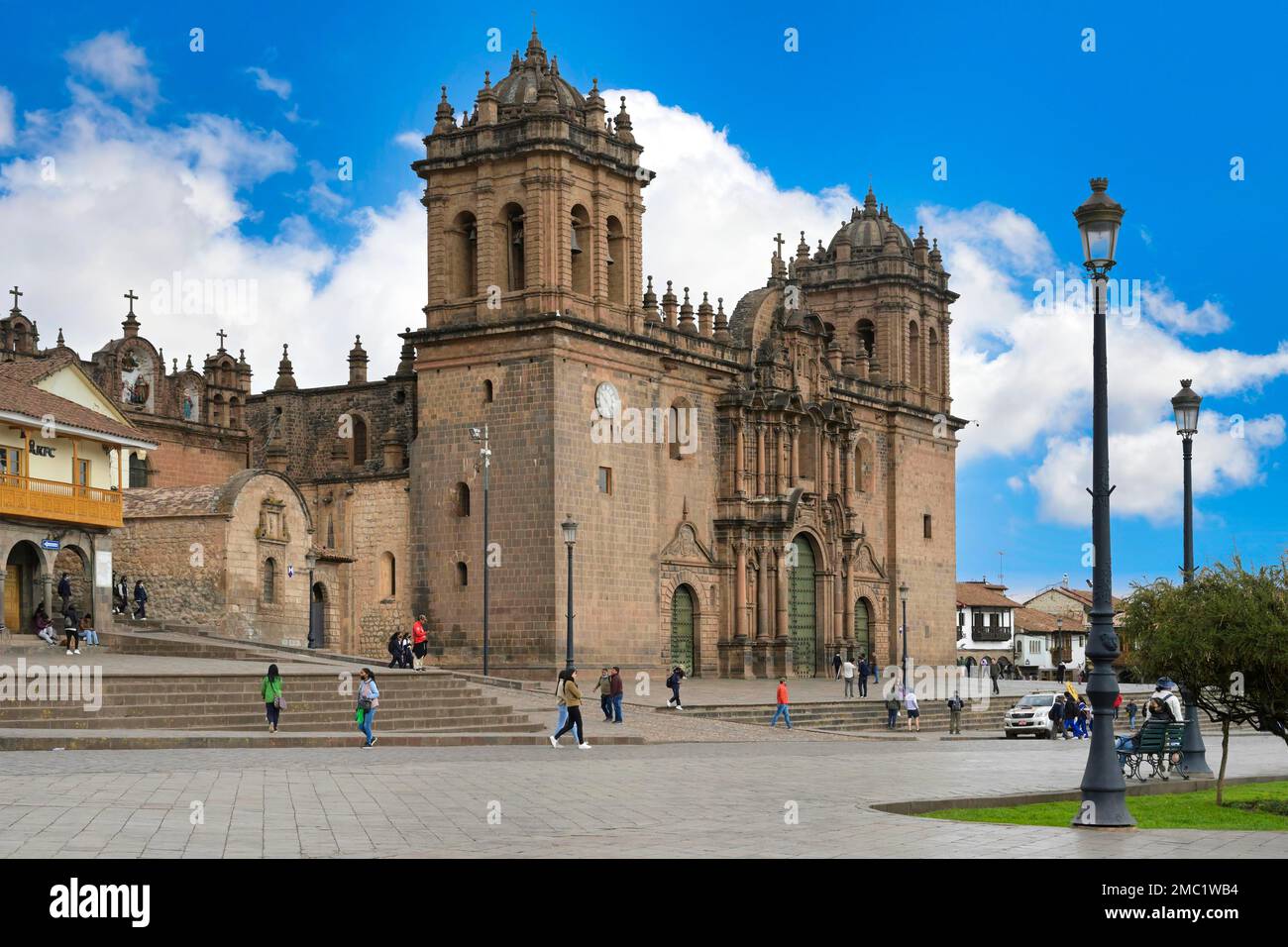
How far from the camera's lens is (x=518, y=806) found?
1595 cm

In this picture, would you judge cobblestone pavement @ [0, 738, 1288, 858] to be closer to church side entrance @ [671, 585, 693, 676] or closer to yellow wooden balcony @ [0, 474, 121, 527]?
yellow wooden balcony @ [0, 474, 121, 527]

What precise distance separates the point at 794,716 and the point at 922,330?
2912 cm

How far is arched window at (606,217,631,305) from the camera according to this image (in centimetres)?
4747

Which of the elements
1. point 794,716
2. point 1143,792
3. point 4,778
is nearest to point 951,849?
point 1143,792

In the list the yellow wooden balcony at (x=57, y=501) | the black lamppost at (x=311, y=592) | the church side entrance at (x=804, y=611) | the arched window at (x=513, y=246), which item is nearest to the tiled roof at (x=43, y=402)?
the yellow wooden balcony at (x=57, y=501)

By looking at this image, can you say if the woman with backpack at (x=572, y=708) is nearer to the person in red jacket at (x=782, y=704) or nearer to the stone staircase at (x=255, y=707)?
the stone staircase at (x=255, y=707)

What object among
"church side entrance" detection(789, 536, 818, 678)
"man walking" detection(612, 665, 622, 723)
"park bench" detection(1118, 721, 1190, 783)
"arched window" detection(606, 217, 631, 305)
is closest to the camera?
"park bench" detection(1118, 721, 1190, 783)

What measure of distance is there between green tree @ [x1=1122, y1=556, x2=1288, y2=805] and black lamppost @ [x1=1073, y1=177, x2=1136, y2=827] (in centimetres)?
324

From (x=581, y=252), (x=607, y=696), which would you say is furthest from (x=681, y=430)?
(x=607, y=696)

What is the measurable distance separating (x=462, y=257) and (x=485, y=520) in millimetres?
9906

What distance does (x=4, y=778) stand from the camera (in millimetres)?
17031


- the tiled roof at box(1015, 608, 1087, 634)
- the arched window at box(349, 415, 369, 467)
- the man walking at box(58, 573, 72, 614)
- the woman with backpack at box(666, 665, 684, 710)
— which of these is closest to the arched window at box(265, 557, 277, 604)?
the man walking at box(58, 573, 72, 614)
